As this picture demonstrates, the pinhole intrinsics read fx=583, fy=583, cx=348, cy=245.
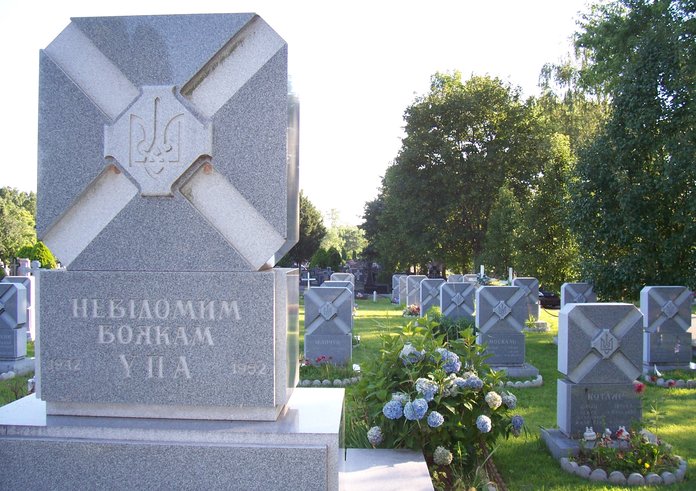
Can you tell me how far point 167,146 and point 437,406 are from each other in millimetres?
2887

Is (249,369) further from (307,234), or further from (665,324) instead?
(307,234)

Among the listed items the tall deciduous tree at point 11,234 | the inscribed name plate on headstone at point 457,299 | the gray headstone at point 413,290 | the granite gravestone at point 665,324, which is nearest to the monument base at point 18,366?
the inscribed name plate on headstone at point 457,299

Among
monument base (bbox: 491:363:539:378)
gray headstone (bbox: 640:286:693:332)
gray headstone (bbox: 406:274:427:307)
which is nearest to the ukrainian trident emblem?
monument base (bbox: 491:363:539:378)

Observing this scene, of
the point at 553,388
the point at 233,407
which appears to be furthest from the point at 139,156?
the point at 553,388

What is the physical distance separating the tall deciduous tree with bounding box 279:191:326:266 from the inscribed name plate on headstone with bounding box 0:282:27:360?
35.7 m

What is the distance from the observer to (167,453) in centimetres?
320

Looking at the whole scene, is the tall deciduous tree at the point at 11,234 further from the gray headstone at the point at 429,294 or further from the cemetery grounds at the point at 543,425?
the cemetery grounds at the point at 543,425

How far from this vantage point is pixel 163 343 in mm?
3428

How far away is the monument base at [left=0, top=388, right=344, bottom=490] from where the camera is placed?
3150 millimetres

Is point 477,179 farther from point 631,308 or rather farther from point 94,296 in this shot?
point 94,296

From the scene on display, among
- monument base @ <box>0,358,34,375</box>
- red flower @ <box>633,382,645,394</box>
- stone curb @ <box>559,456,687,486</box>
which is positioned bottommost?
stone curb @ <box>559,456,687,486</box>

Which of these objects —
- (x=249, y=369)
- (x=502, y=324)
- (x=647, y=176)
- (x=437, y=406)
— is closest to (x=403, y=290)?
(x=647, y=176)

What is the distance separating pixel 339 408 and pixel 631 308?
4387 mm

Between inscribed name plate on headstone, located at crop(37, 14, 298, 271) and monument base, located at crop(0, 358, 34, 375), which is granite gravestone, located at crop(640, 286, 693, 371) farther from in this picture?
monument base, located at crop(0, 358, 34, 375)
